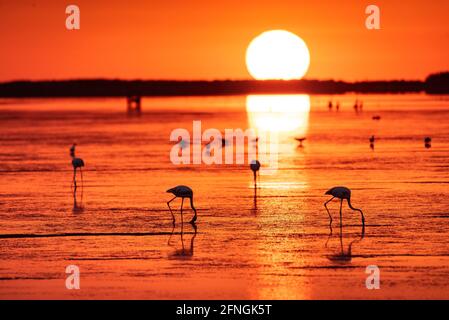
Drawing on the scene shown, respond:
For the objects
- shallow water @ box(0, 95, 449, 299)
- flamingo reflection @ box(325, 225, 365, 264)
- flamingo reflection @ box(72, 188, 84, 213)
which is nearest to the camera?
shallow water @ box(0, 95, 449, 299)

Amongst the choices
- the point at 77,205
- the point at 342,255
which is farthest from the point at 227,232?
the point at 77,205

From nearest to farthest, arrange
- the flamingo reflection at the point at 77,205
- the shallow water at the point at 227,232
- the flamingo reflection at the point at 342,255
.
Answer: the shallow water at the point at 227,232 → the flamingo reflection at the point at 342,255 → the flamingo reflection at the point at 77,205

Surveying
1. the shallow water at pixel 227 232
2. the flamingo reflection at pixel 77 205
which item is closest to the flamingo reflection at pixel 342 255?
the shallow water at pixel 227 232

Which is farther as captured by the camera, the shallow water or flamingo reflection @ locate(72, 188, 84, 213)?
flamingo reflection @ locate(72, 188, 84, 213)

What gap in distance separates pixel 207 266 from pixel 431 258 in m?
3.07

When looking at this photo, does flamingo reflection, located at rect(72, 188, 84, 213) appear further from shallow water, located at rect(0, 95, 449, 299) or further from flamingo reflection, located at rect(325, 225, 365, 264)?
flamingo reflection, located at rect(325, 225, 365, 264)

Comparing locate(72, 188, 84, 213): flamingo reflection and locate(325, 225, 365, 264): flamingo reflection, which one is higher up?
locate(72, 188, 84, 213): flamingo reflection

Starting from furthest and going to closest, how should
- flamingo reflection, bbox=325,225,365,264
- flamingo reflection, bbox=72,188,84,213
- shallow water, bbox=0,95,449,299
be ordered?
flamingo reflection, bbox=72,188,84,213, flamingo reflection, bbox=325,225,365,264, shallow water, bbox=0,95,449,299

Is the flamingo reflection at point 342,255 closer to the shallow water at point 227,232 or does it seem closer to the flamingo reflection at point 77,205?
the shallow water at point 227,232

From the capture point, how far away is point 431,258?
1270cm

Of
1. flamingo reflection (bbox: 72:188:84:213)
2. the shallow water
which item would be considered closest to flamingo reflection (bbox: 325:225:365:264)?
the shallow water

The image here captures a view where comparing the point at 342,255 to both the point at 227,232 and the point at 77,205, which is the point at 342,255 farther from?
the point at 77,205
